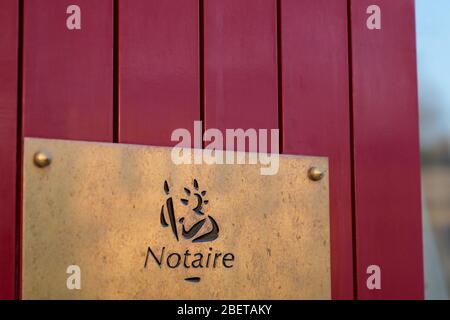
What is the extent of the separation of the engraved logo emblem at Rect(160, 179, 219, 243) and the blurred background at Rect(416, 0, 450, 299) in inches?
15.5

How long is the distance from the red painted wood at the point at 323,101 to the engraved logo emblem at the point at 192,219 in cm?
17

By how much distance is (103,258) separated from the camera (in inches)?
36.6

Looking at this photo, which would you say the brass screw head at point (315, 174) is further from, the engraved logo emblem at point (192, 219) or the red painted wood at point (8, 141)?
the red painted wood at point (8, 141)

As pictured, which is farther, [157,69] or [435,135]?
[435,135]

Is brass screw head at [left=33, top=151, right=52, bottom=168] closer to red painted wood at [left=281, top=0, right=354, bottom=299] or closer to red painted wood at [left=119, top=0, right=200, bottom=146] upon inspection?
red painted wood at [left=119, top=0, right=200, bottom=146]

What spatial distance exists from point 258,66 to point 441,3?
1.23 feet

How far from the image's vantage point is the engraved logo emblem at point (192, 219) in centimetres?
98

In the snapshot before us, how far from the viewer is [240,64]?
42.3 inches

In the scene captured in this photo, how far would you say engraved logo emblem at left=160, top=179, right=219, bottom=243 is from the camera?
0.98m

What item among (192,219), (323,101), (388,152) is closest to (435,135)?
(388,152)

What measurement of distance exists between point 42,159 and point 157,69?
222 mm

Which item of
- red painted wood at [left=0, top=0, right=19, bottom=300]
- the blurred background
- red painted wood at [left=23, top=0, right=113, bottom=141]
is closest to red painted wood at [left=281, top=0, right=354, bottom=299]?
the blurred background

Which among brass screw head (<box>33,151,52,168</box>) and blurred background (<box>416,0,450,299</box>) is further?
blurred background (<box>416,0,450,299</box>)

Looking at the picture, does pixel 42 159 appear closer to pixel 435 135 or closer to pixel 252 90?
pixel 252 90
